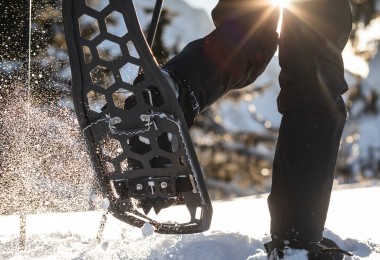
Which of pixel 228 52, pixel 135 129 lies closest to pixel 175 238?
pixel 135 129

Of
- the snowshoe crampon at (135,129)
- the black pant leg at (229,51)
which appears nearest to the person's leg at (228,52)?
the black pant leg at (229,51)

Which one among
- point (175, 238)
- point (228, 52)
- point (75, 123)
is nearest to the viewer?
point (228, 52)

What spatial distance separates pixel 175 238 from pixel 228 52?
678 mm

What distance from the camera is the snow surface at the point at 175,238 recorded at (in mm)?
1668

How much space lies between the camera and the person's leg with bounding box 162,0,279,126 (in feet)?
5.13

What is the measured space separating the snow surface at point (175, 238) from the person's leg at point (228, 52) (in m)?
0.46

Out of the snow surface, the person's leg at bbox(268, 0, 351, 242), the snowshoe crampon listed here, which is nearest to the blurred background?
the snow surface

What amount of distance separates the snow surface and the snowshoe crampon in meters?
0.17

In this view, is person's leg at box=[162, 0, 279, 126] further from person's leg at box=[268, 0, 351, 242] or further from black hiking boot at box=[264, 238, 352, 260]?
black hiking boot at box=[264, 238, 352, 260]

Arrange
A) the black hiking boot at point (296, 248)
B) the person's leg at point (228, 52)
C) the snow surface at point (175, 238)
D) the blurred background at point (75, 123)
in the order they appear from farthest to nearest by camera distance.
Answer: the blurred background at point (75, 123)
the snow surface at point (175, 238)
the person's leg at point (228, 52)
the black hiking boot at point (296, 248)

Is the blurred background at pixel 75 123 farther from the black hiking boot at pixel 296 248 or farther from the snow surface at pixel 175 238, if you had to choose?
the black hiking boot at pixel 296 248

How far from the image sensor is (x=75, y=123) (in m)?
4.27

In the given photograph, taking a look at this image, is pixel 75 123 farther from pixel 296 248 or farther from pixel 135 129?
pixel 296 248

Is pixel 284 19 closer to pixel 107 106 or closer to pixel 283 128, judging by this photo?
pixel 283 128
